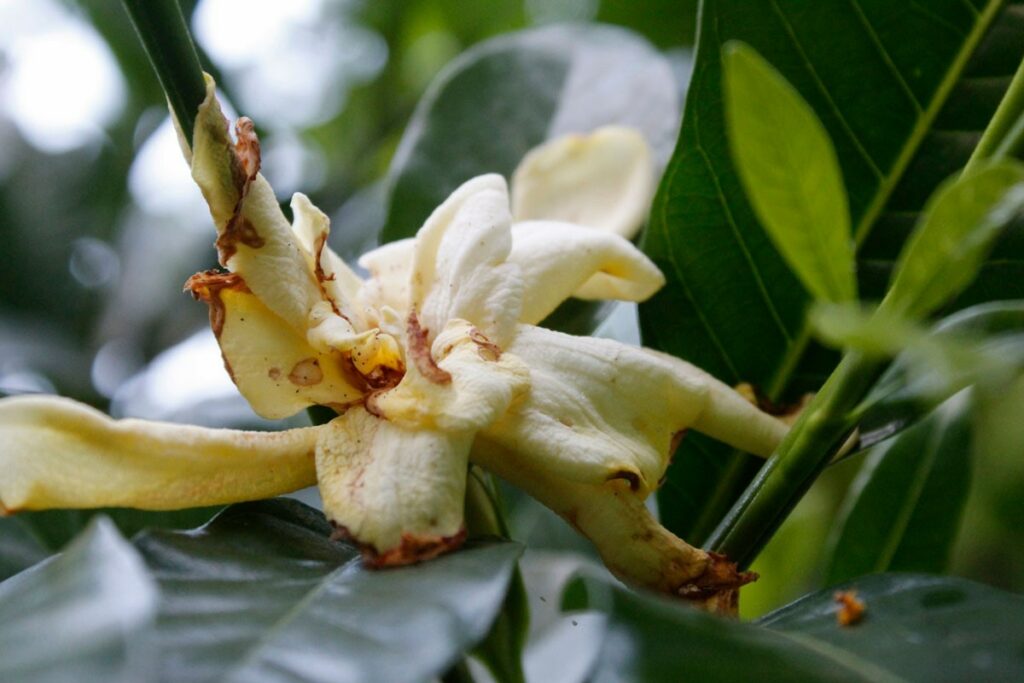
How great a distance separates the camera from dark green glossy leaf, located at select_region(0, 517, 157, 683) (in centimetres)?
32

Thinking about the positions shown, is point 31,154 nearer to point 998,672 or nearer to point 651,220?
point 651,220

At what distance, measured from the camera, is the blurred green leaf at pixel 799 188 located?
17.3 inches

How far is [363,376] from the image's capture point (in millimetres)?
556

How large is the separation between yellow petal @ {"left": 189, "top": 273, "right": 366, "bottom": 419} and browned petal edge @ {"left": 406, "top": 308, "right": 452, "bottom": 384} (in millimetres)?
44

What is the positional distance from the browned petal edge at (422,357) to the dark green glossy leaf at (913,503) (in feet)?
1.60

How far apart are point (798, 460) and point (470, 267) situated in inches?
7.9

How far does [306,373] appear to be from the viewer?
553mm

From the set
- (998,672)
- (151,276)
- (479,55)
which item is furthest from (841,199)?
(151,276)

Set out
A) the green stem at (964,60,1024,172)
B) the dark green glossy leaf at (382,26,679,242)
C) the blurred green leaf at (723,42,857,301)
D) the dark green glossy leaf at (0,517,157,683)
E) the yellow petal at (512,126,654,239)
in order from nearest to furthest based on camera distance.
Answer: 1. the dark green glossy leaf at (0,517,157,683)
2. the blurred green leaf at (723,42,857,301)
3. the green stem at (964,60,1024,172)
4. the yellow petal at (512,126,654,239)
5. the dark green glossy leaf at (382,26,679,242)

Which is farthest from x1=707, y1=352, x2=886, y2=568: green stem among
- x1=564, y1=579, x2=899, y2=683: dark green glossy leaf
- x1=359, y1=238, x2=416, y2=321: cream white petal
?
x1=359, y1=238, x2=416, y2=321: cream white petal

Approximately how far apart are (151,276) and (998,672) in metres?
1.25

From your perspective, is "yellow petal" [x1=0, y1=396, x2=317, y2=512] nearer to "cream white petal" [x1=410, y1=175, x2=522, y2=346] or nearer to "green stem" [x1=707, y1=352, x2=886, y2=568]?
"cream white petal" [x1=410, y1=175, x2=522, y2=346]

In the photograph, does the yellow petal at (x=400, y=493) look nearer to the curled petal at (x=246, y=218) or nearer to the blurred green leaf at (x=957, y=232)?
the curled petal at (x=246, y=218)

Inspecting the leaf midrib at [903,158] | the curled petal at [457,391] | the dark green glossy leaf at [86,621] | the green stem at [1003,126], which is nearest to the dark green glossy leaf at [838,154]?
the leaf midrib at [903,158]
